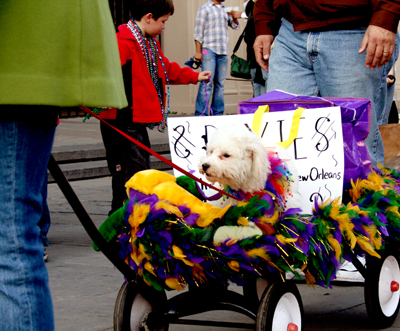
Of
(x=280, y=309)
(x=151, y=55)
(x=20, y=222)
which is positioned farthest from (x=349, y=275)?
(x=20, y=222)

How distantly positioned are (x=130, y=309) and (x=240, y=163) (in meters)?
0.74

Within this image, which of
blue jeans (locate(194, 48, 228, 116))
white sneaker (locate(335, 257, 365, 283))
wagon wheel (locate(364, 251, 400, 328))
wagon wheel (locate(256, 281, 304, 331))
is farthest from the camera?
blue jeans (locate(194, 48, 228, 116))

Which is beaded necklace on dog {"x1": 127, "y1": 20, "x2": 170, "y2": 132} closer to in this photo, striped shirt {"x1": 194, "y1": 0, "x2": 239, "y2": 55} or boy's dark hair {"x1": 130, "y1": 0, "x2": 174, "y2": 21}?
boy's dark hair {"x1": 130, "y1": 0, "x2": 174, "y2": 21}

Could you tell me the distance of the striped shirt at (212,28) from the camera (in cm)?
1105

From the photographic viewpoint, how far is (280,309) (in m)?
2.46

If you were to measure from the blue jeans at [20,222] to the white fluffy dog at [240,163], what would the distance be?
1.10 metres

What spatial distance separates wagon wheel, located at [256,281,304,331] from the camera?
7.74 feet

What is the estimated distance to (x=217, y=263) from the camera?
2359 millimetres

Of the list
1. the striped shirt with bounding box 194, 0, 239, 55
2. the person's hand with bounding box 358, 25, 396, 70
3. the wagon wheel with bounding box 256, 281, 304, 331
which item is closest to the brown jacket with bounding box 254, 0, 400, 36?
the person's hand with bounding box 358, 25, 396, 70

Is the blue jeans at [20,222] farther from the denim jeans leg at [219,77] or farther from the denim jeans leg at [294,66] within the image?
the denim jeans leg at [219,77]

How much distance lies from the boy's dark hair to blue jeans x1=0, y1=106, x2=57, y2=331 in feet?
10.5

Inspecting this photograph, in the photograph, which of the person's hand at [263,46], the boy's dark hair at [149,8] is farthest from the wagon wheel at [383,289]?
the boy's dark hair at [149,8]

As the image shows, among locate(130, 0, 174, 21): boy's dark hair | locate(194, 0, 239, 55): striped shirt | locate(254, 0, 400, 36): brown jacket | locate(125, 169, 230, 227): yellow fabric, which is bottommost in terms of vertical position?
locate(125, 169, 230, 227): yellow fabric

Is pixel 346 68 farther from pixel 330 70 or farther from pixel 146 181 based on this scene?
pixel 146 181
